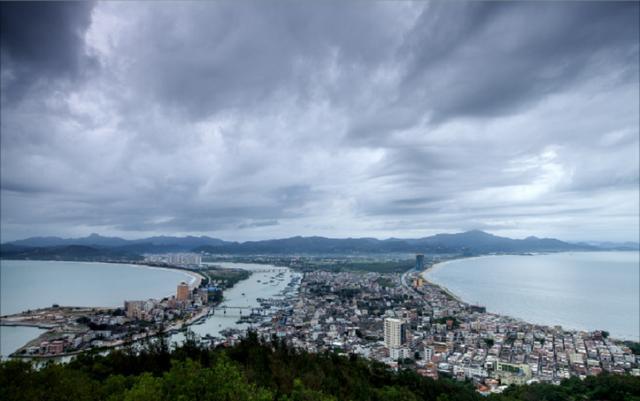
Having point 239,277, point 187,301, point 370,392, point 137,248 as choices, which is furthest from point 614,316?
point 137,248

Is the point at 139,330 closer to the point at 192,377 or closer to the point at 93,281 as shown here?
the point at 192,377

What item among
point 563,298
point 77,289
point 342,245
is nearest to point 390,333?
point 563,298

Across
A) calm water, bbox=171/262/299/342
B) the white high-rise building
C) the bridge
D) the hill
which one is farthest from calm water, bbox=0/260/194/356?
the hill

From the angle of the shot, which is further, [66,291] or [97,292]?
[66,291]

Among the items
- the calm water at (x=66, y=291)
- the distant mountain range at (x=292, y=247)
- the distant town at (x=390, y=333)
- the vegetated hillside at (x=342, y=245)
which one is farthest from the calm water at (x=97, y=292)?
the vegetated hillside at (x=342, y=245)

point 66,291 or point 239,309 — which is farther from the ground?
point 66,291

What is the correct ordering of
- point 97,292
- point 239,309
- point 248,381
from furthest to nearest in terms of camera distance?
1. point 97,292
2. point 239,309
3. point 248,381

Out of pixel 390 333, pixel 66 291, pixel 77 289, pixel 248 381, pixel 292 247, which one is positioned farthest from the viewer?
pixel 292 247

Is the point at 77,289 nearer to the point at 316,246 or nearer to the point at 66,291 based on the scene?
the point at 66,291

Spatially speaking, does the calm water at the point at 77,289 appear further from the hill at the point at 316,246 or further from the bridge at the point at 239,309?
the hill at the point at 316,246
